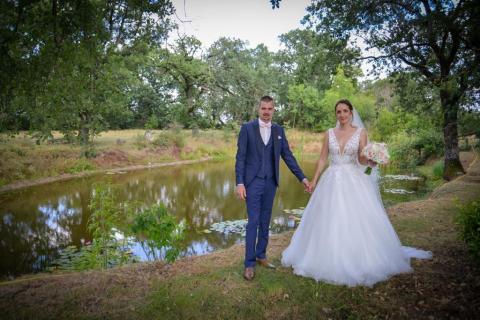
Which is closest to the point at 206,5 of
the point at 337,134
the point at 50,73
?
the point at 50,73

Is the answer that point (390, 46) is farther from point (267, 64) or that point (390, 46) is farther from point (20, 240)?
point (267, 64)

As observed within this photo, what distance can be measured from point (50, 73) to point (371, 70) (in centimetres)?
Result: 1203

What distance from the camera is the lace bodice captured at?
4.92 meters

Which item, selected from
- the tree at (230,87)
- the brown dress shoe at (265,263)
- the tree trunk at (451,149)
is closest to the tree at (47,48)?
the brown dress shoe at (265,263)

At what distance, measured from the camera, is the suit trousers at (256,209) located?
4.64 meters

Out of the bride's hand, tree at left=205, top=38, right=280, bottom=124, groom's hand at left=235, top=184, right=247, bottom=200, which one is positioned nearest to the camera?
groom's hand at left=235, top=184, right=247, bottom=200

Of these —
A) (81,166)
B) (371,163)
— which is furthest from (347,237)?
(81,166)

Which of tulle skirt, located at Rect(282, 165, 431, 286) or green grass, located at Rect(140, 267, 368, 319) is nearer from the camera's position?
green grass, located at Rect(140, 267, 368, 319)

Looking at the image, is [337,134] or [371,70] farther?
[371,70]

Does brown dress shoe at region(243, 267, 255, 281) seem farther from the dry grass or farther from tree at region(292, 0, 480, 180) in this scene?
the dry grass

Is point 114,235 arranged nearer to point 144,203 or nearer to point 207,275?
point 207,275

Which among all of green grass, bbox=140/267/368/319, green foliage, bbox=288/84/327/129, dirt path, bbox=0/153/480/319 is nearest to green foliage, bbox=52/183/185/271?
dirt path, bbox=0/153/480/319

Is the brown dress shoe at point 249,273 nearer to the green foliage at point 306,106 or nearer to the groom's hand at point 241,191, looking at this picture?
the groom's hand at point 241,191

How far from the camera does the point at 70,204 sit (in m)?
12.9
